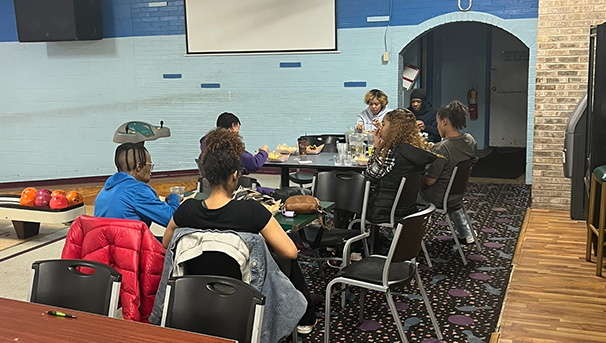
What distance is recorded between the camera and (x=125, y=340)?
2068 mm

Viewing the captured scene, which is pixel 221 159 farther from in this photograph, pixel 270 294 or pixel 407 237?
pixel 407 237

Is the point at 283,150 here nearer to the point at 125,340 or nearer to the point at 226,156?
the point at 226,156

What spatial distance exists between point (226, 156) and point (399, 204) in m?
2.12

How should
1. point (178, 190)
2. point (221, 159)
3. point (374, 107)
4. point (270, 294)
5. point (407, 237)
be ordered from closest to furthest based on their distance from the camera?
1. point (270, 294)
2. point (221, 159)
3. point (407, 237)
4. point (178, 190)
5. point (374, 107)

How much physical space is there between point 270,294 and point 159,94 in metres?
7.01

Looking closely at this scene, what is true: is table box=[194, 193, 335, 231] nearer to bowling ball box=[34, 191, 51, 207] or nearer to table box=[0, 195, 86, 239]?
A: table box=[0, 195, 86, 239]

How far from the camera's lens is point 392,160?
183 inches

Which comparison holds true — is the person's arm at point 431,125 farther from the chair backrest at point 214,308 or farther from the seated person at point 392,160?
the chair backrest at point 214,308

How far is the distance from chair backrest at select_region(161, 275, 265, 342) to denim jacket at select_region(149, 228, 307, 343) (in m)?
0.37

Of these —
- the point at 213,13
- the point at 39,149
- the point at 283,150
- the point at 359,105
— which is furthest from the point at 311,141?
the point at 39,149

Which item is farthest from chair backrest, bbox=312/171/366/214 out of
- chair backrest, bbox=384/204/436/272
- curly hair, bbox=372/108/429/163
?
chair backrest, bbox=384/204/436/272

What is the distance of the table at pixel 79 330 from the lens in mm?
2080

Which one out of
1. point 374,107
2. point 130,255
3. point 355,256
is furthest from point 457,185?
point 130,255

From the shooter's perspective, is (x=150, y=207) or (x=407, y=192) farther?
(x=407, y=192)
